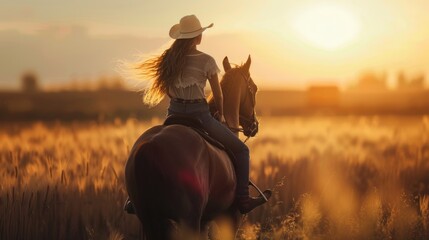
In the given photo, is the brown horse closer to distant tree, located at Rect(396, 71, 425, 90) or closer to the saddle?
the saddle

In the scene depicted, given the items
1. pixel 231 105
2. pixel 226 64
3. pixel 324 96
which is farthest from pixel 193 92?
pixel 324 96

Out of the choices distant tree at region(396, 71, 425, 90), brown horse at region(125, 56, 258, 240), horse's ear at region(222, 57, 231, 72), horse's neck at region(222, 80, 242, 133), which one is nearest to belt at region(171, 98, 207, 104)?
brown horse at region(125, 56, 258, 240)

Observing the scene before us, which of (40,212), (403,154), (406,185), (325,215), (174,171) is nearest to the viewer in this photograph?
(174,171)

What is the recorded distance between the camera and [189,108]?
681 centimetres

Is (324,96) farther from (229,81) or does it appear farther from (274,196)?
(229,81)

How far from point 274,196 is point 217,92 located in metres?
3.87

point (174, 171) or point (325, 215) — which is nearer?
point (174, 171)

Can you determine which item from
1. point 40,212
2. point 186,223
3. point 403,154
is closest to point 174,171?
point 186,223

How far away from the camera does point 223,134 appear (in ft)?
23.0

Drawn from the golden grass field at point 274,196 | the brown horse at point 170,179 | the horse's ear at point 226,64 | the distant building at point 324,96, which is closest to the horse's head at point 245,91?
the horse's ear at point 226,64

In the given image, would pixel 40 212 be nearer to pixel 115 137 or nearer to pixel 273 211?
pixel 273 211

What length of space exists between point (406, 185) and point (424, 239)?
3466 mm

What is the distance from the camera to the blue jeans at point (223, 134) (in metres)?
6.83

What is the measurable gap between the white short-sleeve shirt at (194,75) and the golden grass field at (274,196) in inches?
56.6
